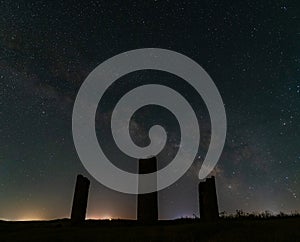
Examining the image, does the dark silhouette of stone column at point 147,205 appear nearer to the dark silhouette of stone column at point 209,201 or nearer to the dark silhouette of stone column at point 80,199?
the dark silhouette of stone column at point 209,201

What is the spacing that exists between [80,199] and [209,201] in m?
5.62

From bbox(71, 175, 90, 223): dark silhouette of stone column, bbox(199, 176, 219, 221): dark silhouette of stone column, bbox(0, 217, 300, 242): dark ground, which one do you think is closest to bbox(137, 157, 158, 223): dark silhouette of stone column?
bbox(199, 176, 219, 221): dark silhouette of stone column

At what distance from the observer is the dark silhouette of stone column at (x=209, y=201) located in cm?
1310

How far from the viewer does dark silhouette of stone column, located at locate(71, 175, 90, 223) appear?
13.7m

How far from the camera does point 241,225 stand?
25.3ft

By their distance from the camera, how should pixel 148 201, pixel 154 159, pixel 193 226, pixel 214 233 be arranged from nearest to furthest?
1. pixel 214 233
2. pixel 193 226
3. pixel 148 201
4. pixel 154 159

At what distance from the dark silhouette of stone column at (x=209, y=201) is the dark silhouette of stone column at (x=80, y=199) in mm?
5245

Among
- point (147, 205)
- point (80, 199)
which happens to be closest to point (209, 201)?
point (147, 205)

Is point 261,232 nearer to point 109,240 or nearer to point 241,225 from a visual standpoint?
point 241,225

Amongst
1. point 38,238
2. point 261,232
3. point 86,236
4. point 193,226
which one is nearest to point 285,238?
point 261,232

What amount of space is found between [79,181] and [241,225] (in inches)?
340

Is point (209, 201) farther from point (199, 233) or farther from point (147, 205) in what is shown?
point (199, 233)

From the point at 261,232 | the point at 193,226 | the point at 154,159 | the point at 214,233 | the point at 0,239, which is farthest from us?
the point at 154,159

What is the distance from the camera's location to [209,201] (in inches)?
527
